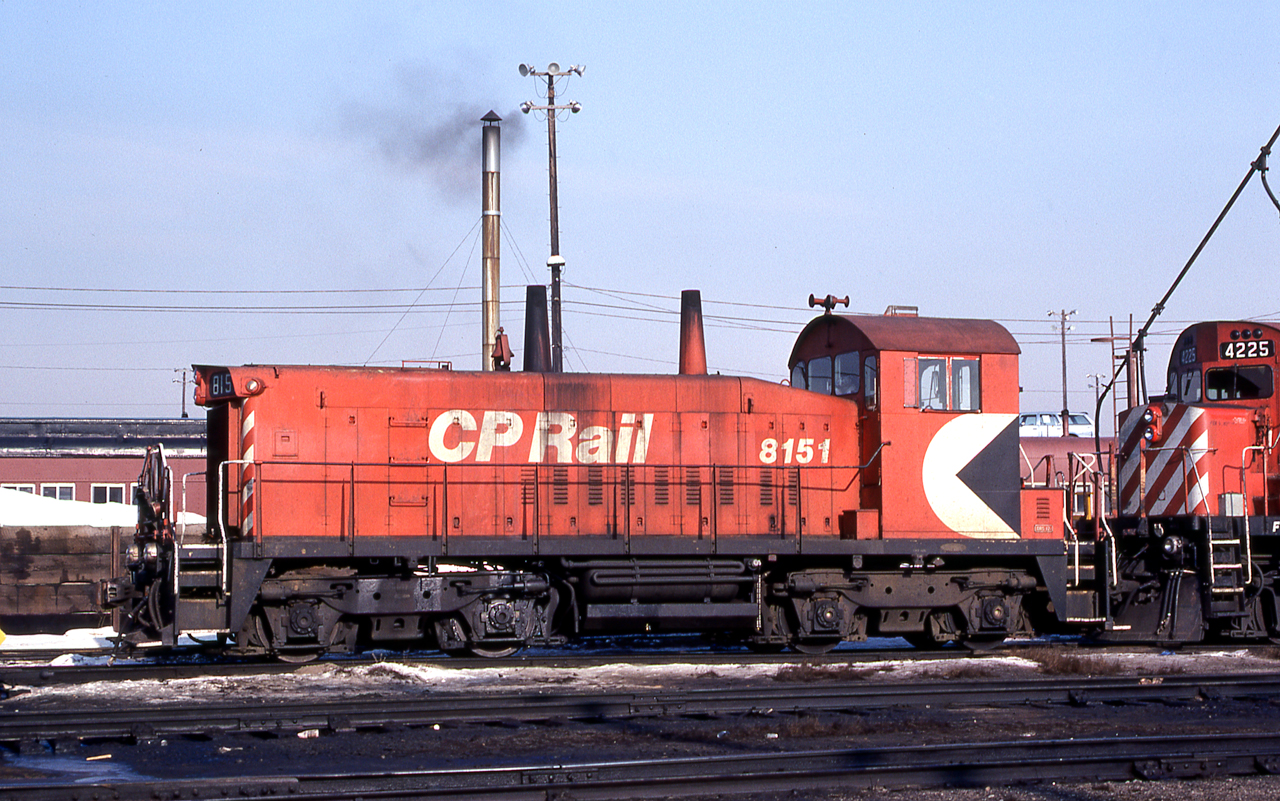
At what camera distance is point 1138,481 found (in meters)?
15.4

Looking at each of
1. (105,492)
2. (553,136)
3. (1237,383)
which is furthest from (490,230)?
(105,492)

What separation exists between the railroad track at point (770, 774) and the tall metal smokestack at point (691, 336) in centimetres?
717

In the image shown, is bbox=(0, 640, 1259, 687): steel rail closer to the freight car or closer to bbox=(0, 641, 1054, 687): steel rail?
bbox=(0, 641, 1054, 687): steel rail

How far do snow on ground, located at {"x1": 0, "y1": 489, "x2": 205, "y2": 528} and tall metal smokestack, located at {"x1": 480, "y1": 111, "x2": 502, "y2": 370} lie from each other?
6975 mm

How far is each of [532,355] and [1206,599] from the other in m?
8.73

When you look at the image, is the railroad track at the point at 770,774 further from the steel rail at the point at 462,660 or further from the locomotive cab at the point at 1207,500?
the locomotive cab at the point at 1207,500

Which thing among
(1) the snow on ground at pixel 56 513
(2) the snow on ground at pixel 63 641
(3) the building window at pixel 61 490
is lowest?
(2) the snow on ground at pixel 63 641

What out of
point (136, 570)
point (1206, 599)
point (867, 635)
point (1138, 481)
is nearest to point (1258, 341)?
point (1138, 481)

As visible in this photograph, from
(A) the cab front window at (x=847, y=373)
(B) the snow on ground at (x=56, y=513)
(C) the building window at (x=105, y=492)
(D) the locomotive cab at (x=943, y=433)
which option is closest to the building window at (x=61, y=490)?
(C) the building window at (x=105, y=492)

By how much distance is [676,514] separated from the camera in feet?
45.2

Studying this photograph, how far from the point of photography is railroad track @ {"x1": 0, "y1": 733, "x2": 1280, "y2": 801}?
695cm

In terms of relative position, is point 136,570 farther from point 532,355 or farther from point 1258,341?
point 1258,341

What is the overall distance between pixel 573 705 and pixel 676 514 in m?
4.51

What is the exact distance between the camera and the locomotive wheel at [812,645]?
13.9m
